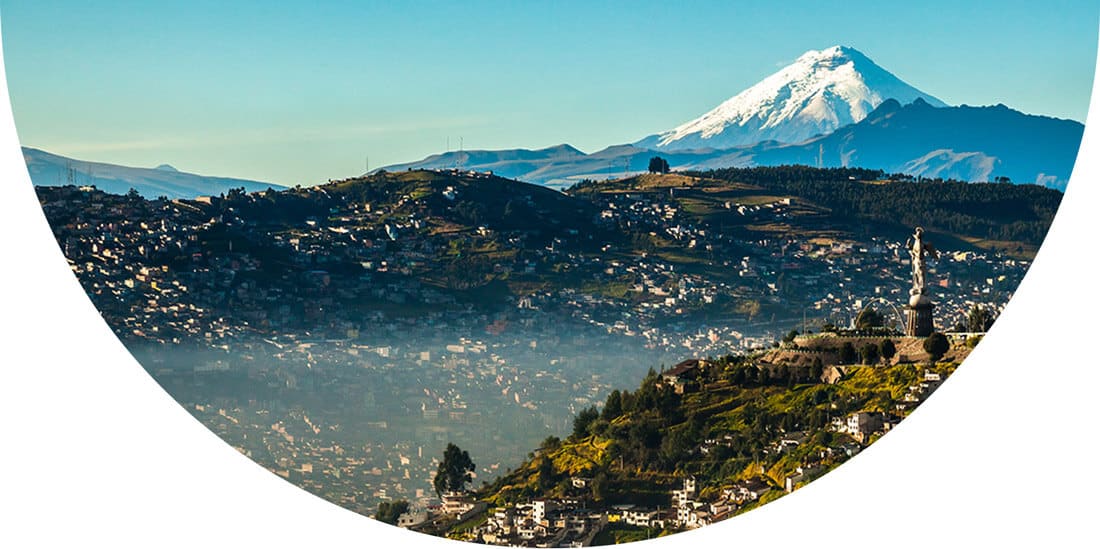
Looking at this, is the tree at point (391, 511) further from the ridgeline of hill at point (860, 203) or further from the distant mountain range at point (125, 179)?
the ridgeline of hill at point (860, 203)

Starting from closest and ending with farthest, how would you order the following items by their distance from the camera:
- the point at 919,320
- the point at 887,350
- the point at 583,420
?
1. the point at 887,350
2. the point at 919,320
3. the point at 583,420

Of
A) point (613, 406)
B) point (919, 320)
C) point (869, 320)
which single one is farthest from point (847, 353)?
point (613, 406)

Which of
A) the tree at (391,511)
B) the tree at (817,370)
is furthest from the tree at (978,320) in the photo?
the tree at (391,511)

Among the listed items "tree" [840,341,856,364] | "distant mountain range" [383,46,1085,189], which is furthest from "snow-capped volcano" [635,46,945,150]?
"tree" [840,341,856,364]

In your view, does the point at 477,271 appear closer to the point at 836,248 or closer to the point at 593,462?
the point at 836,248

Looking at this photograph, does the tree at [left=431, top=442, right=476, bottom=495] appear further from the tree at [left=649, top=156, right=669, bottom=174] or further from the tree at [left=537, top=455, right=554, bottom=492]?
the tree at [left=649, top=156, right=669, bottom=174]

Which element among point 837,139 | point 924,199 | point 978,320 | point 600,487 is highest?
point 837,139

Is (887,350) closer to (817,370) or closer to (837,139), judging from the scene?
(817,370)
